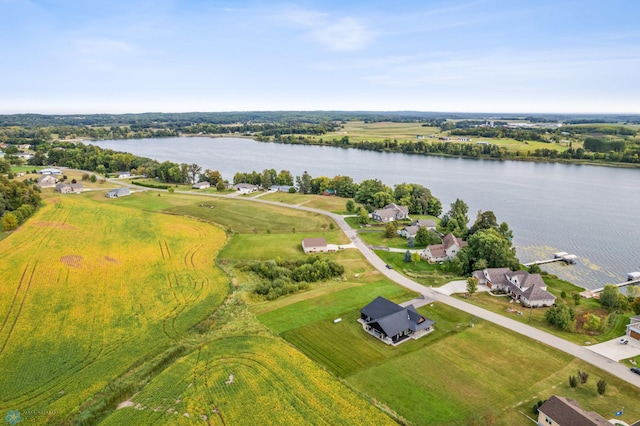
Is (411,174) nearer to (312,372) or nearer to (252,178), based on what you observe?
(252,178)

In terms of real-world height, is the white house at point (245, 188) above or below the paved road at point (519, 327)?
above

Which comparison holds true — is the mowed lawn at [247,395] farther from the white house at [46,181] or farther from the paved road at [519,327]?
the white house at [46,181]

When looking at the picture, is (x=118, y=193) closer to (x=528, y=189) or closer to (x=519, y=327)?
(x=519, y=327)

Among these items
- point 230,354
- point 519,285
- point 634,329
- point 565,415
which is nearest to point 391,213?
point 519,285

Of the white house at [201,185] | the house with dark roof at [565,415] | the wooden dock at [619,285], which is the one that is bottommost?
the wooden dock at [619,285]

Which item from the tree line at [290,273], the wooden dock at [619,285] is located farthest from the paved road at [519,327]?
the wooden dock at [619,285]

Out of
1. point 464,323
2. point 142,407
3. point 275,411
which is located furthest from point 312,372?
point 464,323
